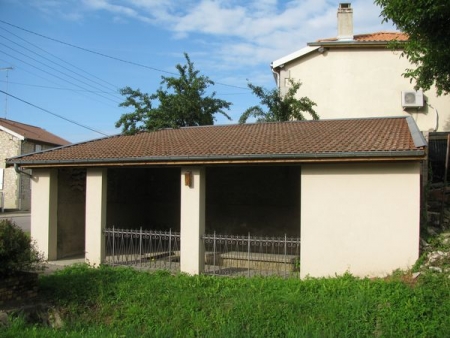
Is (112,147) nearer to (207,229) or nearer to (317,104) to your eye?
(207,229)

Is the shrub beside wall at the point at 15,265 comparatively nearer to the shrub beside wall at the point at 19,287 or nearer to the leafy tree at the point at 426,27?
the shrub beside wall at the point at 19,287

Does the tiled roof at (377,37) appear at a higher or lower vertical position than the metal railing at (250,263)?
higher

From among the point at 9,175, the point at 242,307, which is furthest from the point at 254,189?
the point at 9,175

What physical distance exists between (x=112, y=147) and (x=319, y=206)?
6.03 m

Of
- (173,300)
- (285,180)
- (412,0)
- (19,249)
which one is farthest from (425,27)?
(19,249)

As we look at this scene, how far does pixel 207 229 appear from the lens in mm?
14070

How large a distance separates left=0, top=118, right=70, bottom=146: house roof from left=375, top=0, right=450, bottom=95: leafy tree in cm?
2811

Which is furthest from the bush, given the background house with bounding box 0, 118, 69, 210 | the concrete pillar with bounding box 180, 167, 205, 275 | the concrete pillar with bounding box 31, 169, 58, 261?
the background house with bounding box 0, 118, 69, 210

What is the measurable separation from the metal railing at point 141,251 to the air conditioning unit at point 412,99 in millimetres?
11861

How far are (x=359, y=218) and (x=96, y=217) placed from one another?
20.7 ft

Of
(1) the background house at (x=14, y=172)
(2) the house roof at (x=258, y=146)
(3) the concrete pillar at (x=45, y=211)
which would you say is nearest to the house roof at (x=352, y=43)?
(2) the house roof at (x=258, y=146)

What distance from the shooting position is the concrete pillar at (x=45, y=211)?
11.4 meters

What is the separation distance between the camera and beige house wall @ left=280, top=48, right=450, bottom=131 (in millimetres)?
19016

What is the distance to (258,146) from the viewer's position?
959cm
